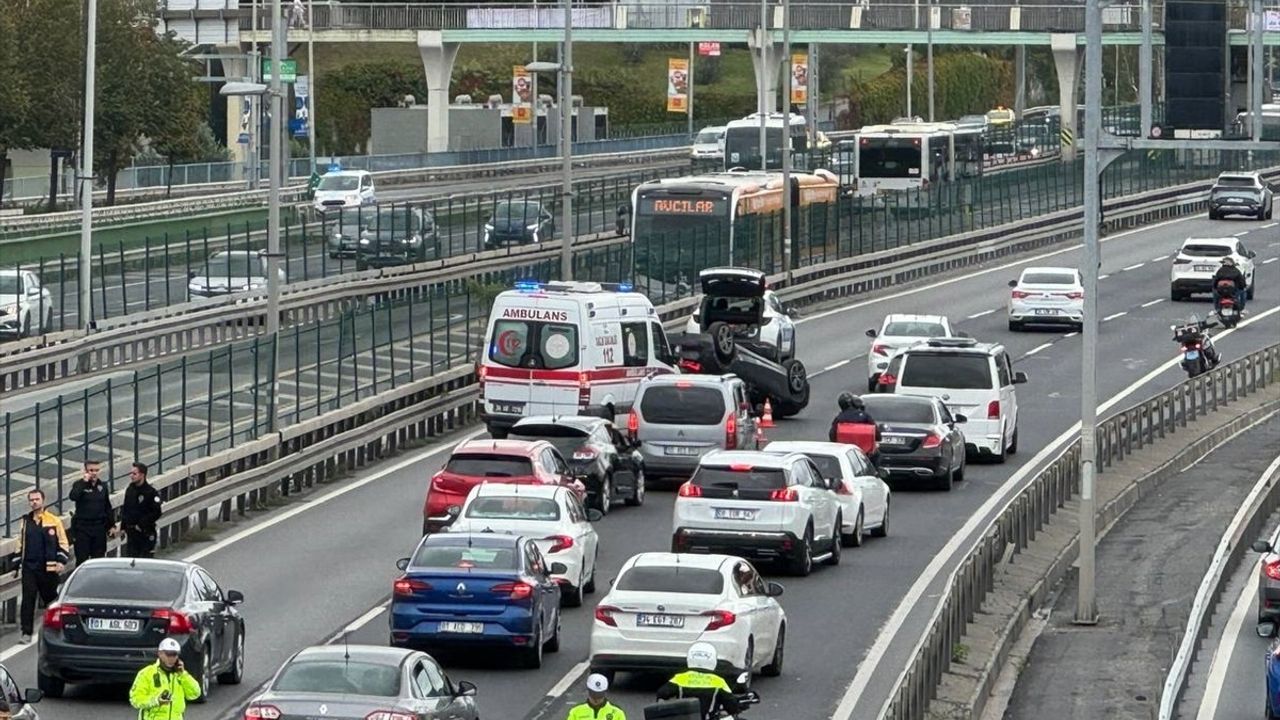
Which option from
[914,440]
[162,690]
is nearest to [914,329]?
[914,440]

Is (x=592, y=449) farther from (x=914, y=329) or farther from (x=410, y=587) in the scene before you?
(x=914, y=329)

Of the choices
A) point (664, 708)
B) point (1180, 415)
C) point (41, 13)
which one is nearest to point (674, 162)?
point (41, 13)

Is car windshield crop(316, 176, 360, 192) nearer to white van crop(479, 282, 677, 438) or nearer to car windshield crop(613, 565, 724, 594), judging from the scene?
white van crop(479, 282, 677, 438)

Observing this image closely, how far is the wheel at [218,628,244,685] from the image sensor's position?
81.7 feet

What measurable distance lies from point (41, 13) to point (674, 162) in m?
36.6

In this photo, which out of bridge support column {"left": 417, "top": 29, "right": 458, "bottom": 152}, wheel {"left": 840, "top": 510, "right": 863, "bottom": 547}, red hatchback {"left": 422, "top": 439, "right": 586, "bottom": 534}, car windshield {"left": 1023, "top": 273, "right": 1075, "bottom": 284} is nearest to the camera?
red hatchback {"left": 422, "top": 439, "right": 586, "bottom": 534}

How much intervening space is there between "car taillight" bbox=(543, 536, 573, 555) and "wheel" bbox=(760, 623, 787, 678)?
3218 mm

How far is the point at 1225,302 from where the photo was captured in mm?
63875

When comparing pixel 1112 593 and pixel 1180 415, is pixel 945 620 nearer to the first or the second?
pixel 1112 593

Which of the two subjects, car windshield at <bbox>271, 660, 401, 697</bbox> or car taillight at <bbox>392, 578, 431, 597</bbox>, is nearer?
car windshield at <bbox>271, 660, 401, 697</bbox>

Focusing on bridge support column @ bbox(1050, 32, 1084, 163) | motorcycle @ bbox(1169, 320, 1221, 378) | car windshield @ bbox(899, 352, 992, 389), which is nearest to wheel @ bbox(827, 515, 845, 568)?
car windshield @ bbox(899, 352, 992, 389)

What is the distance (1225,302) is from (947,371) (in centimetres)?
2288

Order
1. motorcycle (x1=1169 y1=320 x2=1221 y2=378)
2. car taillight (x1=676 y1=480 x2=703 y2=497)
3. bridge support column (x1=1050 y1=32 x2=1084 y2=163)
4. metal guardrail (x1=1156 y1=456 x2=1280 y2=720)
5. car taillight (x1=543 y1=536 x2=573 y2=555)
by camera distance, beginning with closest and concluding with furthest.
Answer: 1. metal guardrail (x1=1156 y1=456 x2=1280 y2=720)
2. car taillight (x1=543 y1=536 x2=573 y2=555)
3. car taillight (x1=676 y1=480 x2=703 y2=497)
4. motorcycle (x1=1169 y1=320 x2=1221 y2=378)
5. bridge support column (x1=1050 y1=32 x2=1084 y2=163)

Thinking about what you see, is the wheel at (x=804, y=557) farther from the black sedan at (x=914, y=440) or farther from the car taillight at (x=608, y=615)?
the black sedan at (x=914, y=440)
